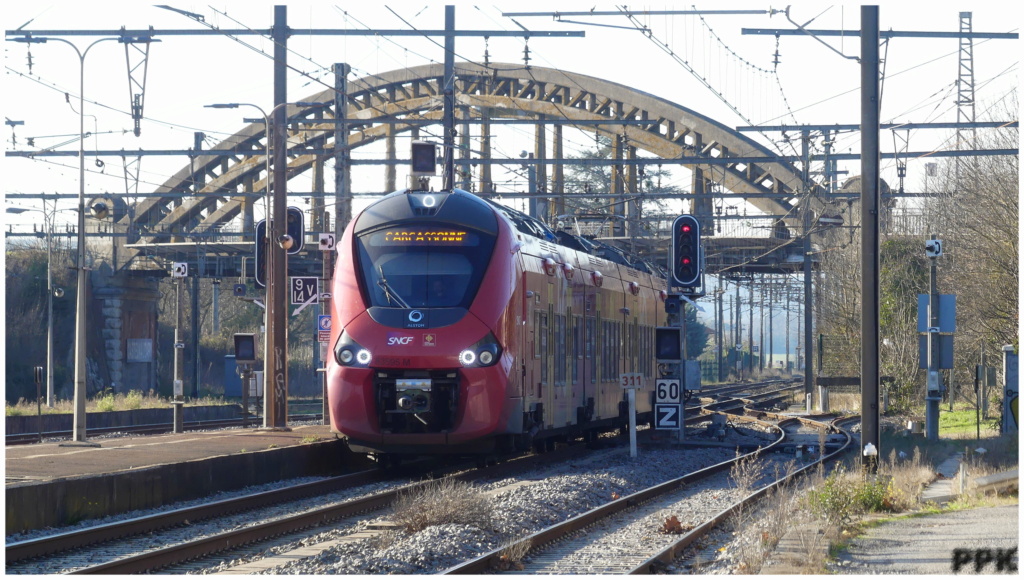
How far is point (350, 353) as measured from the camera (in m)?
17.1

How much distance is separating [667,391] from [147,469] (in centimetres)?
1012

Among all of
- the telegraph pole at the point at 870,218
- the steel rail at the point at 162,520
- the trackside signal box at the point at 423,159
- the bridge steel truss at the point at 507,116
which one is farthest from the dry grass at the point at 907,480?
the bridge steel truss at the point at 507,116

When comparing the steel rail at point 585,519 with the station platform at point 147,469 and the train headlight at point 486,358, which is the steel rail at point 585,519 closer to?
the train headlight at point 486,358

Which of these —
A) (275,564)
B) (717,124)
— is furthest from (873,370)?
(717,124)

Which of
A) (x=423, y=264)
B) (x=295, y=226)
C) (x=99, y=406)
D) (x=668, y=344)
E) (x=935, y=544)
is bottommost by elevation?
(x=99, y=406)

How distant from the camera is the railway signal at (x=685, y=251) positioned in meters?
22.8

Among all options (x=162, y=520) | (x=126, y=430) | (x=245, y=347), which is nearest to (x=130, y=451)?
(x=162, y=520)

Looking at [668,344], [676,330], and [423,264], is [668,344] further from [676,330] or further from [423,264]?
[423,264]

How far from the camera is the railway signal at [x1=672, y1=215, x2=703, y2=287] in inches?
898

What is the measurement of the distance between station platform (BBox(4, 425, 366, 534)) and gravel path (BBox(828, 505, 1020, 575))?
312 inches

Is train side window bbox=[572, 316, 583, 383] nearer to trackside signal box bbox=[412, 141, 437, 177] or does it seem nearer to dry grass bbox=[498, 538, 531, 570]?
trackside signal box bbox=[412, 141, 437, 177]

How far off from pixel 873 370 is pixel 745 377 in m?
81.3

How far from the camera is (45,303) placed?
53062 mm

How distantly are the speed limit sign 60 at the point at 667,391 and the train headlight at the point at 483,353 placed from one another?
223 inches
